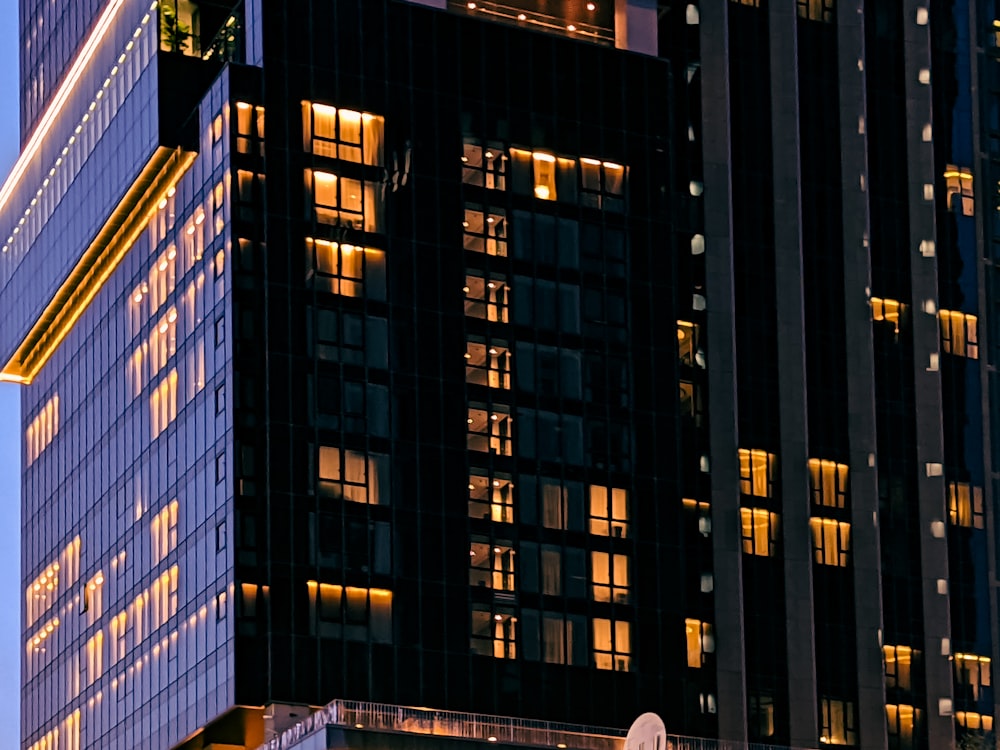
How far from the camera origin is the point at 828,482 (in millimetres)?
154500

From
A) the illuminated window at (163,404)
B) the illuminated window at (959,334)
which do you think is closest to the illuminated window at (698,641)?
the illuminated window at (959,334)

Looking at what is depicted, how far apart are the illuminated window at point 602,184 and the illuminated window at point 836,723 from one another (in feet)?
104

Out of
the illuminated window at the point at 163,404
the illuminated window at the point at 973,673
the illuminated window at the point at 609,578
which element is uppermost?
the illuminated window at the point at 163,404

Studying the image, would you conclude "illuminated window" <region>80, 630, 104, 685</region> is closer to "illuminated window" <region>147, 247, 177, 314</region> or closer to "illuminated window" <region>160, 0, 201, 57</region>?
"illuminated window" <region>147, 247, 177, 314</region>

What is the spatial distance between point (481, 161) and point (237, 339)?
18.9 meters

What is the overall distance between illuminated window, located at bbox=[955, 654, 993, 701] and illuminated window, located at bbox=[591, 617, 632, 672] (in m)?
24.0

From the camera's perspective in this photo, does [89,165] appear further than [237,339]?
Yes

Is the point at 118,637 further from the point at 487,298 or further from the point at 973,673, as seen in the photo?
the point at 973,673

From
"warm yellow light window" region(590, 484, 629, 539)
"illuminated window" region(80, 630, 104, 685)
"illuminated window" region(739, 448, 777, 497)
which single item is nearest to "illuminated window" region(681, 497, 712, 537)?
"illuminated window" region(739, 448, 777, 497)

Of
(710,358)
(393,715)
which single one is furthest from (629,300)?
(393,715)

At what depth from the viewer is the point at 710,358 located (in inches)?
6029

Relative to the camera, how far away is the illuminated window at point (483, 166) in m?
146

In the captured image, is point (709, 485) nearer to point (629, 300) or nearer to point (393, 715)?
point (629, 300)

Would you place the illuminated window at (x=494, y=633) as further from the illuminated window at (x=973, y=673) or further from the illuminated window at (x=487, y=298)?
the illuminated window at (x=973, y=673)
